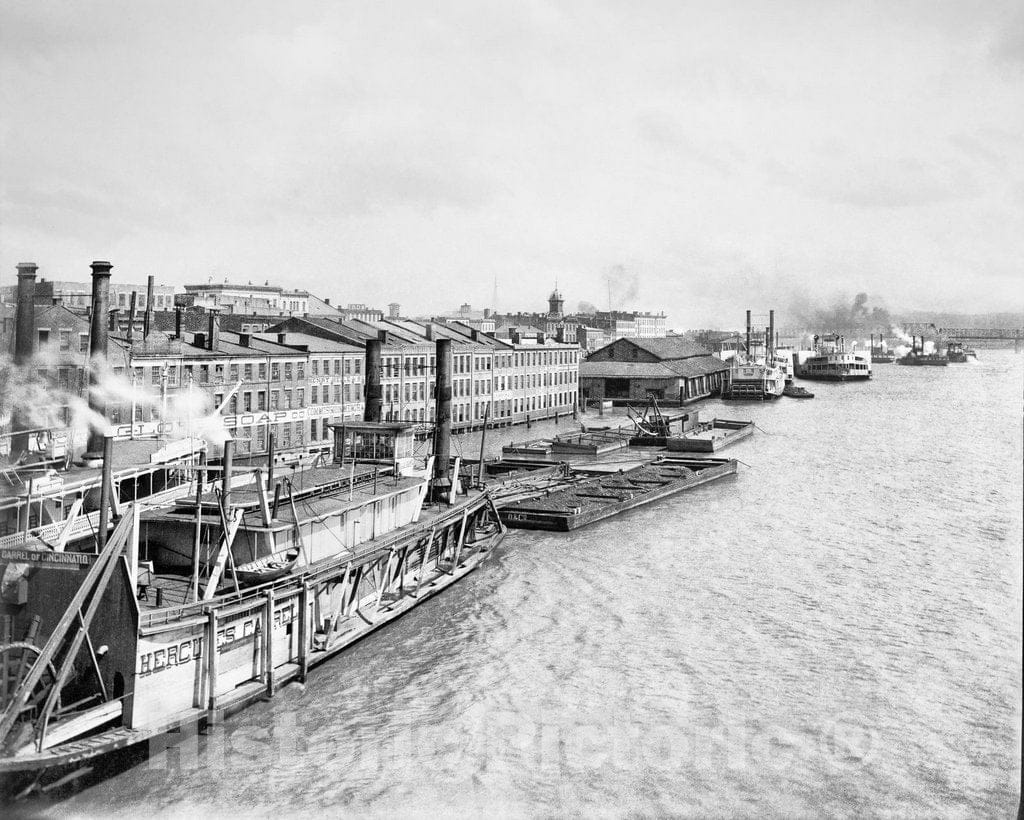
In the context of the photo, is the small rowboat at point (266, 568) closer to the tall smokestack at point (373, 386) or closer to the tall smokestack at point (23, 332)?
the tall smokestack at point (23, 332)

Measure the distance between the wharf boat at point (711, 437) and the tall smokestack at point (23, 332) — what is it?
128ft

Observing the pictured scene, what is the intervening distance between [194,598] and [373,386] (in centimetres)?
1909

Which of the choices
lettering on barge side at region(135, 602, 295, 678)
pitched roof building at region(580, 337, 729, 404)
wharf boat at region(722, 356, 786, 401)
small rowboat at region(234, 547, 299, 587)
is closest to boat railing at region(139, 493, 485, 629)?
small rowboat at region(234, 547, 299, 587)

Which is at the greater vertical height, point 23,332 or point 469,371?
point 23,332

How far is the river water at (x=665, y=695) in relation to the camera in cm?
1644

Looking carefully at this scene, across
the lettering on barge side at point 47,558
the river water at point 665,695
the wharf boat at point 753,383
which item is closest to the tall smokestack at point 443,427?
the river water at point 665,695

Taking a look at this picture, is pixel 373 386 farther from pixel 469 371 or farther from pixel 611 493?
pixel 469 371

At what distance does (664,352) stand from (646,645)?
91928 mm

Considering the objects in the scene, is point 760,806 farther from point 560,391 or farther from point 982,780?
point 560,391

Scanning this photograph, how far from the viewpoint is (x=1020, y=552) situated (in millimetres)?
6719

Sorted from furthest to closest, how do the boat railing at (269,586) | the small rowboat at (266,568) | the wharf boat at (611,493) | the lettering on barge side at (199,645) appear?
the wharf boat at (611,493) < the small rowboat at (266,568) < the boat railing at (269,586) < the lettering on barge side at (199,645)

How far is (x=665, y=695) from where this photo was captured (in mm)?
20500

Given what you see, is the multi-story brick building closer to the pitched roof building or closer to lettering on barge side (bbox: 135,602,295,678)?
the pitched roof building

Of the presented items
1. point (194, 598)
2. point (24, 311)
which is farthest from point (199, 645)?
point (24, 311)
